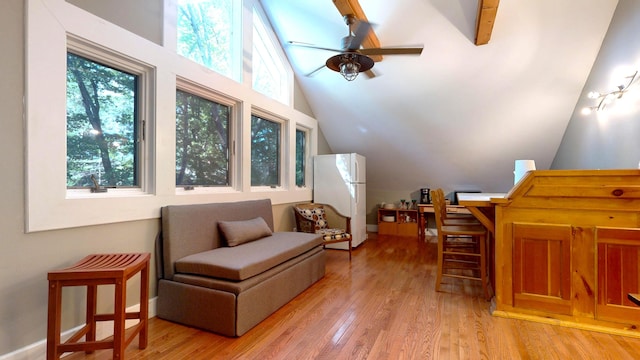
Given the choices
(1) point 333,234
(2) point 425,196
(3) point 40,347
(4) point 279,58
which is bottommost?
(3) point 40,347

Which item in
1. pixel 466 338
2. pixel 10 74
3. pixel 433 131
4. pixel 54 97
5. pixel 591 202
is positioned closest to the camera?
pixel 10 74

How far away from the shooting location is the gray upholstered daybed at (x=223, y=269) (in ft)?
6.83

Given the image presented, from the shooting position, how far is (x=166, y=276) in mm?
2354

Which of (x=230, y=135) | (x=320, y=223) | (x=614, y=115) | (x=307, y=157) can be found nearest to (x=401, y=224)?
(x=320, y=223)

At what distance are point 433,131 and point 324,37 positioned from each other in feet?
7.69

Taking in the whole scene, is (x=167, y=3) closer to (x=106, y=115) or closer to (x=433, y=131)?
(x=106, y=115)

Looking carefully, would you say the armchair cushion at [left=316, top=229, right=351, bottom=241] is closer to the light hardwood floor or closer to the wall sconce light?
the light hardwood floor

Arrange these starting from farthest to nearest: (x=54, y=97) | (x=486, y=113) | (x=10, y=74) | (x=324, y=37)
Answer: (x=486, y=113) < (x=324, y=37) < (x=54, y=97) < (x=10, y=74)

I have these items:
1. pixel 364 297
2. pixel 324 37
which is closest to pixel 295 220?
pixel 364 297

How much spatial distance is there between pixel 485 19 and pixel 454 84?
1158 millimetres

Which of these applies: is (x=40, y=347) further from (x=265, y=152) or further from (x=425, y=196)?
(x=425, y=196)

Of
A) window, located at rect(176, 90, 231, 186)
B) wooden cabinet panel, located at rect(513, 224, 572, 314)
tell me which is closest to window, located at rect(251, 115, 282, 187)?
window, located at rect(176, 90, 231, 186)

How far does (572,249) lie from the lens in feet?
7.18

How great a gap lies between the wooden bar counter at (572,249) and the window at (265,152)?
2.84 m
